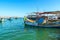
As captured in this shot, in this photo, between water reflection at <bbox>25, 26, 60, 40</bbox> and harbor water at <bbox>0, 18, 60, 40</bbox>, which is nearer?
water reflection at <bbox>25, 26, 60, 40</bbox>

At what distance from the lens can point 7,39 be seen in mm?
17562

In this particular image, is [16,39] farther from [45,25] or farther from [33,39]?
→ [45,25]

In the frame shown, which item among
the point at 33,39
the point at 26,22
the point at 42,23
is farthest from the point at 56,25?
the point at 33,39

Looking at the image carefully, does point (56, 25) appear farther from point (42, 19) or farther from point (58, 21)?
point (42, 19)

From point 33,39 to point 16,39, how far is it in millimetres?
2338

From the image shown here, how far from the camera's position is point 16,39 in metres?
17.6

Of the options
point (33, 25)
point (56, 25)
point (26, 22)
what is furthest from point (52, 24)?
point (26, 22)

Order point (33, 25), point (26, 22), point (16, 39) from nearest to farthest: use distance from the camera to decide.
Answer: point (16, 39), point (33, 25), point (26, 22)

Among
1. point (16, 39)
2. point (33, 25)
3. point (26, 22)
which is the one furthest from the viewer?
point (26, 22)

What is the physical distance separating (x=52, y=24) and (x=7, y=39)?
1761cm

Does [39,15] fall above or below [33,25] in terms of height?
above

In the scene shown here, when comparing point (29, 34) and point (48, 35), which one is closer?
point (48, 35)

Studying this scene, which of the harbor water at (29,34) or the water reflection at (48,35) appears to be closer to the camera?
the water reflection at (48,35)

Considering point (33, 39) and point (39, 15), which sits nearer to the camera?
point (33, 39)
